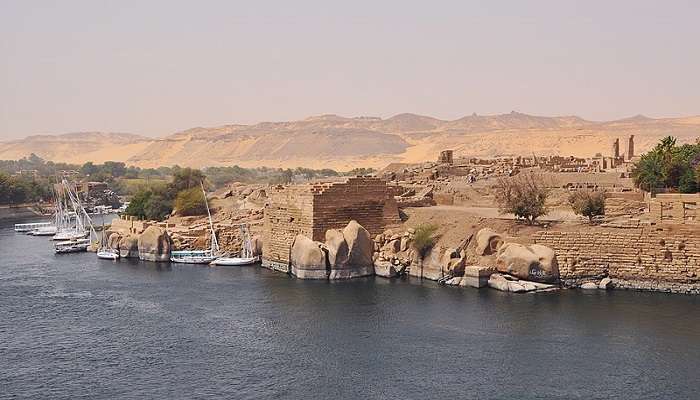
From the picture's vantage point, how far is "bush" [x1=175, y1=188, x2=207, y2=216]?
4072cm

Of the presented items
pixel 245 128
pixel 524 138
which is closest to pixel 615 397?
pixel 524 138

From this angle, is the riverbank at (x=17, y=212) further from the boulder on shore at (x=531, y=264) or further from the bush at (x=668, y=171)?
the boulder on shore at (x=531, y=264)

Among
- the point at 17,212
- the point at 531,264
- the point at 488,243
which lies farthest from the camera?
the point at 17,212

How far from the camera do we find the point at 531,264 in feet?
81.7

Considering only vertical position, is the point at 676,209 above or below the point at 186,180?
below

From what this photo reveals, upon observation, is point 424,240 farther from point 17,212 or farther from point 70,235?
point 17,212

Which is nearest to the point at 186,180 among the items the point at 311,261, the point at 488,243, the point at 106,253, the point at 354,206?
the point at 106,253

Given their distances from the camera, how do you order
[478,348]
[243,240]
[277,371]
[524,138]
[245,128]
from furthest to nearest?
[245,128] < [524,138] < [243,240] < [478,348] < [277,371]

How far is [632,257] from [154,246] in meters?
17.6

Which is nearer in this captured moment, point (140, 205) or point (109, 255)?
point (109, 255)

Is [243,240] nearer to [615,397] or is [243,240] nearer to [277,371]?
[277,371]

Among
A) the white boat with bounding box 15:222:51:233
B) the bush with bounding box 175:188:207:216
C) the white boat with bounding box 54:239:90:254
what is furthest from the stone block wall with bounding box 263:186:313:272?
the white boat with bounding box 15:222:51:233

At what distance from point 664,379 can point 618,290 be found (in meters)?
7.84

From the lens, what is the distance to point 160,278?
29.4 meters
